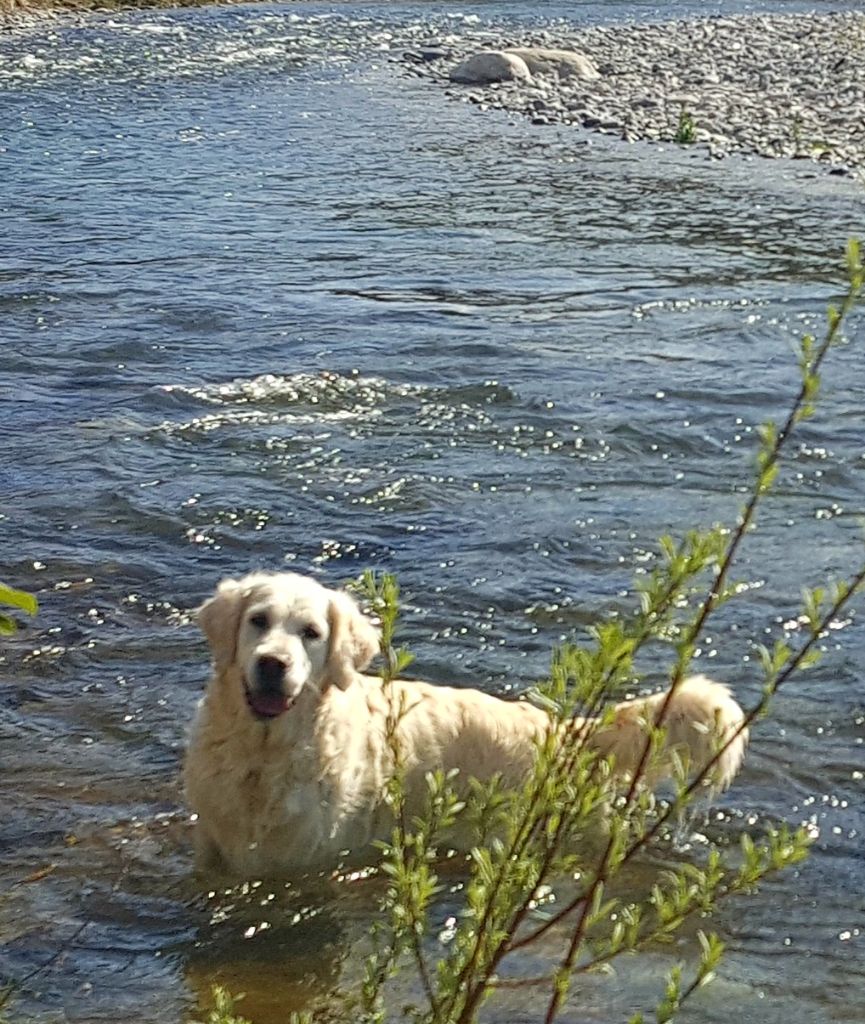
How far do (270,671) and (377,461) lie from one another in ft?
13.7

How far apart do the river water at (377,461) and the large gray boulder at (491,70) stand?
6.31 metres

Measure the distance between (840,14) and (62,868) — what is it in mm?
32120

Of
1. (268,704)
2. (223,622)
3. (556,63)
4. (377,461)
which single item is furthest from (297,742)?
(556,63)

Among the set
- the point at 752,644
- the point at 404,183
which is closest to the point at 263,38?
the point at 404,183

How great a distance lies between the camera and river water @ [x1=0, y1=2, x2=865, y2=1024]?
208 inches

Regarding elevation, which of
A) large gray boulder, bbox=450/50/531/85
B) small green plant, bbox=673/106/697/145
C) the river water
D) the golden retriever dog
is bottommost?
large gray boulder, bbox=450/50/531/85

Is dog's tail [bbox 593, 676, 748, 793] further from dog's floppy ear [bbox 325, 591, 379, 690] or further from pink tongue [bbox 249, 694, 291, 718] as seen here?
pink tongue [bbox 249, 694, 291, 718]

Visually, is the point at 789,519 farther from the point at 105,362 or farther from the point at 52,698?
the point at 105,362

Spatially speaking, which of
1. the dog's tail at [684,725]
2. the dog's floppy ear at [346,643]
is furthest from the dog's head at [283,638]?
the dog's tail at [684,725]

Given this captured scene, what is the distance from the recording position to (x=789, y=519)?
854 cm

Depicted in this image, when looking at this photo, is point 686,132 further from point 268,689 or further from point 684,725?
point 268,689

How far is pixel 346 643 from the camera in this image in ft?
18.2

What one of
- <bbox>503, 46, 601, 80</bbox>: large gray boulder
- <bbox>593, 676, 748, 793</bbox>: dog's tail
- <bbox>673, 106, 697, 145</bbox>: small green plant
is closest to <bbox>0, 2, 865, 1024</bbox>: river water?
<bbox>593, 676, 748, 793</bbox>: dog's tail

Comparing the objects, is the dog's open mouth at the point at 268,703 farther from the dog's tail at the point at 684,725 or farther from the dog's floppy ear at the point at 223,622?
the dog's tail at the point at 684,725
